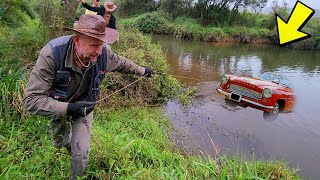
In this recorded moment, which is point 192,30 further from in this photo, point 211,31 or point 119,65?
point 119,65

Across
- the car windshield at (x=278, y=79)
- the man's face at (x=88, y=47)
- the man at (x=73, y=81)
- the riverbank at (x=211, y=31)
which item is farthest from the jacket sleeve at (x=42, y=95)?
the riverbank at (x=211, y=31)

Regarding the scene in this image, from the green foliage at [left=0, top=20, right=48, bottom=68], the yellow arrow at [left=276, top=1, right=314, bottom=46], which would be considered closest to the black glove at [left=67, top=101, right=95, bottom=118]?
the green foliage at [left=0, top=20, right=48, bottom=68]

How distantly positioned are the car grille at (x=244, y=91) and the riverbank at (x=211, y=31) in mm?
21211

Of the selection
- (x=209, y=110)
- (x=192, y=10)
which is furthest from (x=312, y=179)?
(x=192, y=10)

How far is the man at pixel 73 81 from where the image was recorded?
3049mm

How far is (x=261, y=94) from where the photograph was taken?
873cm

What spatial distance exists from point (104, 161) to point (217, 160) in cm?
150

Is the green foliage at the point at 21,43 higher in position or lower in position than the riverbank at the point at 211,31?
higher

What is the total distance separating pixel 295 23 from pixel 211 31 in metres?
21.4

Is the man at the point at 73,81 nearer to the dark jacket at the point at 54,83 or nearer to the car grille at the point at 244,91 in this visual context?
the dark jacket at the point at 54,83

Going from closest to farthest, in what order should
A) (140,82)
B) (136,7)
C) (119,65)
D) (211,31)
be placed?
1. (119,65)
2. (140,82)
3. (211,31)
4. (136,7)

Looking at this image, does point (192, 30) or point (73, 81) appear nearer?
point (73, 81)

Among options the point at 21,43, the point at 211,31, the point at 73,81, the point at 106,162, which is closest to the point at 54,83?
the point at 73,81

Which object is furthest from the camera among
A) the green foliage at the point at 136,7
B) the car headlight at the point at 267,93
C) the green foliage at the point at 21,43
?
the green foliage at the point at 136,7
